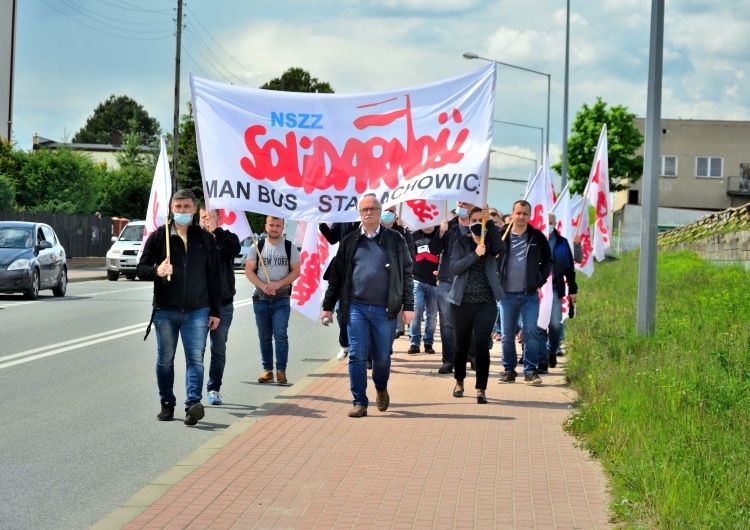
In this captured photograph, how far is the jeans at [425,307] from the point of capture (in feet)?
50.9

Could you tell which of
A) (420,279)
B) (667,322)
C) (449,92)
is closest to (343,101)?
(449,92)

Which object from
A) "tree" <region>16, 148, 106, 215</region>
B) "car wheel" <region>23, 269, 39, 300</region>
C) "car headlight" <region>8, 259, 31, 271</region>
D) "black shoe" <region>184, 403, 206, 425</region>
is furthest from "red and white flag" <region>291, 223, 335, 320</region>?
"tree" <region>16, 148, 106, 215</region>

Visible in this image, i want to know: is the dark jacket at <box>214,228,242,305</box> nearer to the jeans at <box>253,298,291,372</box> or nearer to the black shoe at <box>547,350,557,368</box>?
the jeans at <box>253,298,291,372</box>

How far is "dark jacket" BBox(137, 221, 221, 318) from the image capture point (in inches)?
379

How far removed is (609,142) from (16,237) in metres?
51.2

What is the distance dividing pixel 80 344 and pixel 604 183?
796 centimetres

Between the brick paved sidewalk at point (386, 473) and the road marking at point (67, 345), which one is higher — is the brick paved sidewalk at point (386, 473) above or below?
below

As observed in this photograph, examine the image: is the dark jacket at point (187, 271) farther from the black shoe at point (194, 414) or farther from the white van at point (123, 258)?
the white van at point (123, 258)

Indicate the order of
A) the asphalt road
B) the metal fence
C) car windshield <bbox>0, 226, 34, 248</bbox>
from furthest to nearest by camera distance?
the metal fence, car windshield <bbox>0, 226, 34, 248</bbox>, the asphalt road

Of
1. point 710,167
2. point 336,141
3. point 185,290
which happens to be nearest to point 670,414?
point 185,290

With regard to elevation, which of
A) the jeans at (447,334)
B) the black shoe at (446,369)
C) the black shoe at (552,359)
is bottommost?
the black shoe at (446,369)

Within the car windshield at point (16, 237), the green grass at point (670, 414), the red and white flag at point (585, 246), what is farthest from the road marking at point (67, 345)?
the red and white flag at point (585, 246)

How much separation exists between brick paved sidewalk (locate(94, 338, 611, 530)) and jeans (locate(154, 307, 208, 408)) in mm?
561

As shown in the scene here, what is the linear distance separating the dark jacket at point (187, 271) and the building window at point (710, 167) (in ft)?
263
